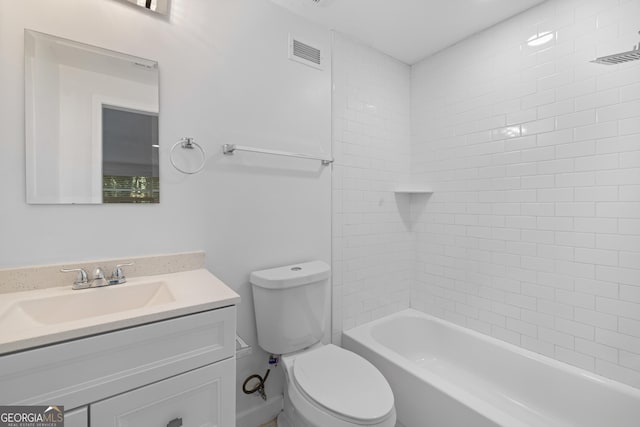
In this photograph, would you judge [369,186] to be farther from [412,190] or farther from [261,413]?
[261,413]

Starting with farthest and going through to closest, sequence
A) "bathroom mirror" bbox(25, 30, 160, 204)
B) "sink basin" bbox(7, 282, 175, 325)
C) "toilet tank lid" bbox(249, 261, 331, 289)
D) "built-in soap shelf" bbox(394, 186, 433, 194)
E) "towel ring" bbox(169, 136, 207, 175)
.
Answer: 1. "built-in soap shelf" bbox(394, 186, 433, 194)
2. "toilet tank lid" bbox(249, 261, 331, 289)
3. "towel ring" bbox(169, 136, 207, 175)
4. "bathroom mirror" bbox(25, 30, 160, 204)
5. "sink basin" bbox(7, 282, 175, 325)

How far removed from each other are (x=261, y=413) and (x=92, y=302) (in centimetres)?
113

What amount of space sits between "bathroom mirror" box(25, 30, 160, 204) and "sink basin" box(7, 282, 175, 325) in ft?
1.27

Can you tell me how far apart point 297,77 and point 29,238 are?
153 centimetres

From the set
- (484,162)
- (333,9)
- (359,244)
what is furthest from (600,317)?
(333,9)

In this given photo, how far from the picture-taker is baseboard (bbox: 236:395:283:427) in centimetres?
156

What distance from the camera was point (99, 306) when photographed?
3.53 ft

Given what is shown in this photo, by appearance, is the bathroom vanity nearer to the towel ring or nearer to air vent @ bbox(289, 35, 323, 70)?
the towel ring

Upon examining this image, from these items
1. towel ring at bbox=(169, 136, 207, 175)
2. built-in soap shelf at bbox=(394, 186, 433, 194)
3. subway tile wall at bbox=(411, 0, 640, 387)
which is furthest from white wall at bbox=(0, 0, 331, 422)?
subway tile wall at bbox=(411, 0, 640, 387)

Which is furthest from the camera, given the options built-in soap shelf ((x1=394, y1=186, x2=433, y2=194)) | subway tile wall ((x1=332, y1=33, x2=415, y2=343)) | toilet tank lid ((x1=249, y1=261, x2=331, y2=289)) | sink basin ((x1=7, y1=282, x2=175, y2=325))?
built-in soap shelf ((x1=394, y1=186, x2=433, y2=194))

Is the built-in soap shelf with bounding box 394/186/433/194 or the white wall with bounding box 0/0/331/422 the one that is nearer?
the white wall with bounding box 0/0/331/422

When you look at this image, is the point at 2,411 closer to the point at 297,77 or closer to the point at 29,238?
the point at 29,238

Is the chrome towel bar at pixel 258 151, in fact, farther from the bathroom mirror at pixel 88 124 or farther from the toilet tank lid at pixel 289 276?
the toilet tank lid at pixel 289 276

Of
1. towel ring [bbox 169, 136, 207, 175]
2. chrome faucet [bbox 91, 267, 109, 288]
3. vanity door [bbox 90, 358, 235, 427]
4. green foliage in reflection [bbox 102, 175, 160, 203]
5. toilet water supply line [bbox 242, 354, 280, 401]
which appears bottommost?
toilet water supply line [bbox 242, 354, 280, 401]
